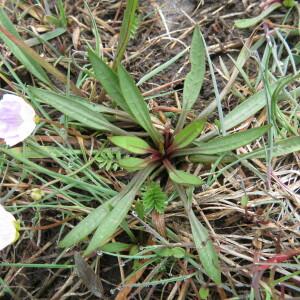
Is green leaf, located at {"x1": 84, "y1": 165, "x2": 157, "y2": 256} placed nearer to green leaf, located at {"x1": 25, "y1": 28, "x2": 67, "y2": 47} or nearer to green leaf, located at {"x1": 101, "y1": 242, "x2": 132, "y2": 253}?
green leaf, located at {"x1": 101, "y1": 242, "x2": 132, "y2": 253}

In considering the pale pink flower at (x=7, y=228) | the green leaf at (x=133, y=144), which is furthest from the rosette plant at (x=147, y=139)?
the pale pink flower at (x=7, y=228)

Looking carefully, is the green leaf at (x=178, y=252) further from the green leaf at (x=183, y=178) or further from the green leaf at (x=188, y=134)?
the green leaf at (x=188, y=134)

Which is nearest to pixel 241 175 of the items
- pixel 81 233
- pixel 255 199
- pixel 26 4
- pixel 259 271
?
pixel 255 199

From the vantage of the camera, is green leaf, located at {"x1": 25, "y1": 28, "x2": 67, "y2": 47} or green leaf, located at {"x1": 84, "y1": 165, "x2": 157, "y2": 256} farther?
green leaf, located at {"x1": 25, "y1": 28, "x2": 67, "y2": 47}

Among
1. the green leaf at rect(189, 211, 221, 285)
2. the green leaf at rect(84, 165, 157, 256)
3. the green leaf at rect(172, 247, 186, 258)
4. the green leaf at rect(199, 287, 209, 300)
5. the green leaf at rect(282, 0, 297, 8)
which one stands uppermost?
the green leaf at rect(282, 0, 297, 8)

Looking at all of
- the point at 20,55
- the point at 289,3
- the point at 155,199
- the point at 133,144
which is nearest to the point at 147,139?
the point at 133,144

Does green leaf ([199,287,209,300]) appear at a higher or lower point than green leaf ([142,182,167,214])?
lower

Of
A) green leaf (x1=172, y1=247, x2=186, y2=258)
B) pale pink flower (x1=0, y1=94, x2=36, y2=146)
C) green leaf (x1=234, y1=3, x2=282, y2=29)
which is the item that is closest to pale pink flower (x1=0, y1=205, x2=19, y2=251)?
pale pink flower (x1=0, y1=94, x2=36, y2=146)

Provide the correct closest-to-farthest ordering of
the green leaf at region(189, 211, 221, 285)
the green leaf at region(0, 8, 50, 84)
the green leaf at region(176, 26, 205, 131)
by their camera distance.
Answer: the green leaf at region(189, 211, 221, 285) < the green leaf at region(176, 26, 205, 131) < the green leaf at region(0, 8, 50, 84)
